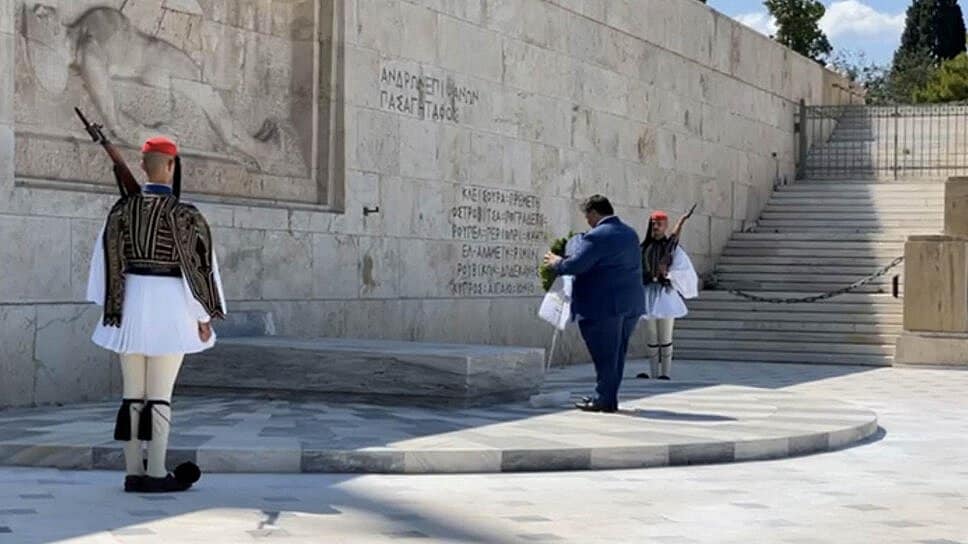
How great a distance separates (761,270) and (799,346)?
3.89 m

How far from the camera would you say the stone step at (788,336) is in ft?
79.1

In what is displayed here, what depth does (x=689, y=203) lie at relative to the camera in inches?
1054

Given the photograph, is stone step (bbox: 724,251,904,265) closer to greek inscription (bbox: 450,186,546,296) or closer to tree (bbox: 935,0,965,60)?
greek inscription (bbox: 450,186,546,296)

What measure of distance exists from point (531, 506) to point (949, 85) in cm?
4575

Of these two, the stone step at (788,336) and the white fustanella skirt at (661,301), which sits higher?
the white fustanella skirt at (661,301)

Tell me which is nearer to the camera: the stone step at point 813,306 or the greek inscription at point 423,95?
the greek inscription at point 423,95

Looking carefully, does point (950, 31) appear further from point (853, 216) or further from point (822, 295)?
point (822, 295)

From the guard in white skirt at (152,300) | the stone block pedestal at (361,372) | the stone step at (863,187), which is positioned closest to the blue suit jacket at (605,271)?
the stone block pedestal at (361,372)

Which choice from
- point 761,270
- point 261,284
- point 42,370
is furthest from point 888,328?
point 42,370

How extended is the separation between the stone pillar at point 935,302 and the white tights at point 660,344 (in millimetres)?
5631

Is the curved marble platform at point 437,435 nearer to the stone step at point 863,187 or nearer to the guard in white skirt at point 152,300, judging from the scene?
the guard in white skirt at point 152,300

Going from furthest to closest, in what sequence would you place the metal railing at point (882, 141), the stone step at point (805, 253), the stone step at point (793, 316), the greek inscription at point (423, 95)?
the metal railing at point (882, 141), the stone step at point (805, 253), the stone step at point (793, 316), the greek inscription at point (423, 95)

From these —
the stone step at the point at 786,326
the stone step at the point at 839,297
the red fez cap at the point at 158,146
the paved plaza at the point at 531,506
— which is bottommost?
the paved plaza at the point at 531,506

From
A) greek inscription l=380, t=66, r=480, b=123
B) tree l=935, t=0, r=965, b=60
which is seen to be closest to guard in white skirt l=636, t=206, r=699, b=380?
greek inscription l=380, t=66, r=480, b=123
